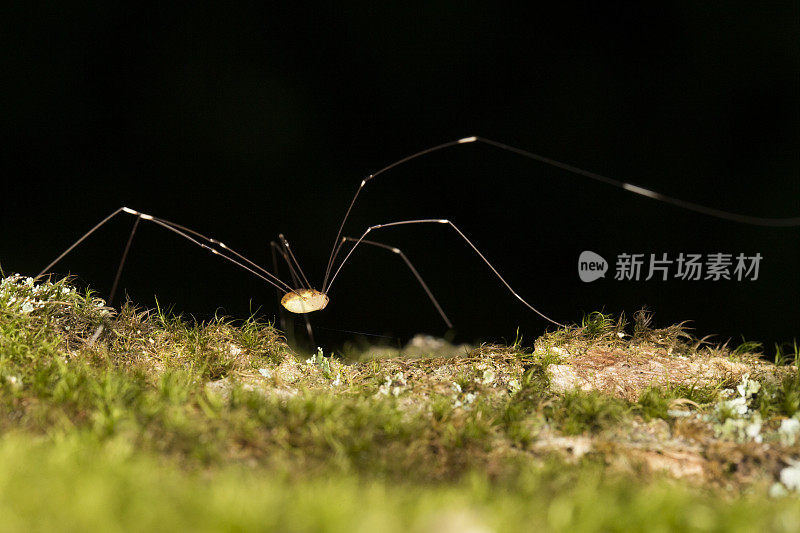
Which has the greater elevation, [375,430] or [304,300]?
[304,300]

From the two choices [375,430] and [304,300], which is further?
[304,300]

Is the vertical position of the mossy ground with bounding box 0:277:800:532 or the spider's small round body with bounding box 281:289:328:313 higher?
the spider's small round body with bounding box 281:289:328:313

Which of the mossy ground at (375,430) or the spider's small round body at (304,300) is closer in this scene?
the mossy ground at (375,430)

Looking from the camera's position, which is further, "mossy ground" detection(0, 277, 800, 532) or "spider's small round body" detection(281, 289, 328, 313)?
"spider's small round body" detection(281, 289, 328, 313)

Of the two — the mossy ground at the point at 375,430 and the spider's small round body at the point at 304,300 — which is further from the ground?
the spider's small round body at the point at 304,300
